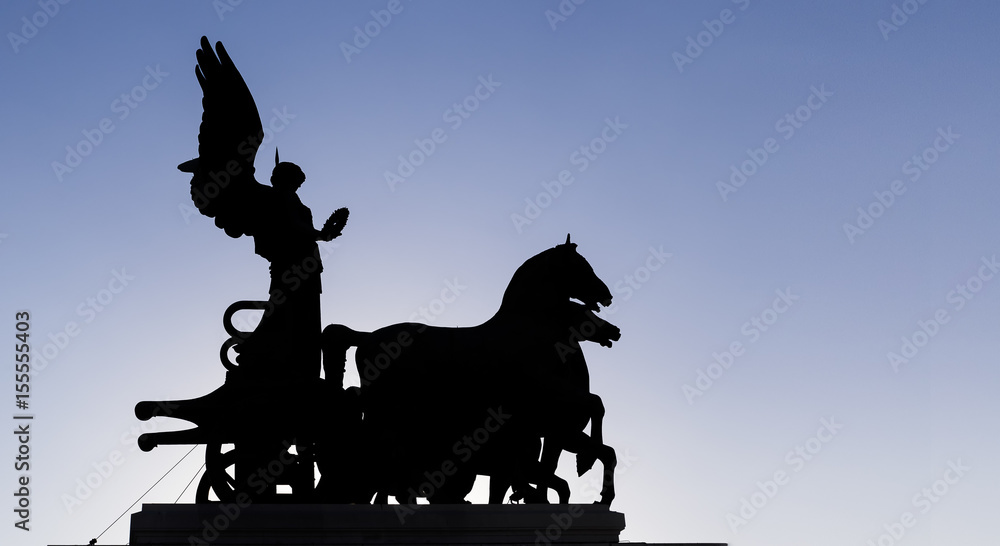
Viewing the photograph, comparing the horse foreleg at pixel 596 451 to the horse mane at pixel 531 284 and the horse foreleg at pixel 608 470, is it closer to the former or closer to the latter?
the horse foreleg at pixel 608 470

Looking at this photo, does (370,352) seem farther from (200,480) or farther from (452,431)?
(200,480)

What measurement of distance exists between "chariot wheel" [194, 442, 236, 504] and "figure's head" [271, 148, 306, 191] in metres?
2.78

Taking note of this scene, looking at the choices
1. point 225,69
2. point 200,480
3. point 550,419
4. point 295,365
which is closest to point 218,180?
point 225,69

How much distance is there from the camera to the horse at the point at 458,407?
1251cm

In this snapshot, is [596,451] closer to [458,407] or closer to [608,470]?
[608,470]

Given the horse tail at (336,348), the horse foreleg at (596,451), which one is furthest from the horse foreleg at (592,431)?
the horse tail at (336,348)

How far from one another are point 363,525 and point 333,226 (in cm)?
314

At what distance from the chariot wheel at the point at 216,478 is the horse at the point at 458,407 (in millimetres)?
1330

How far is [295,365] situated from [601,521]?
3402 millimetres

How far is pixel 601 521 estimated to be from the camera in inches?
474

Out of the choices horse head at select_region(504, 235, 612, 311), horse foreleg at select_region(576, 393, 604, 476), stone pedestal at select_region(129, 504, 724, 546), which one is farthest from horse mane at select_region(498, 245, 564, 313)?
stone pedestal at select_region(129, 504, 724, 546)

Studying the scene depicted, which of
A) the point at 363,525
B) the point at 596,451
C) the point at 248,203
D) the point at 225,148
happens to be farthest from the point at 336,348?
the point at 596,451

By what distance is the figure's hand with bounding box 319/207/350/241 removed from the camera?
13039mm

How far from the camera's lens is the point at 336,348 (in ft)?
42.4
